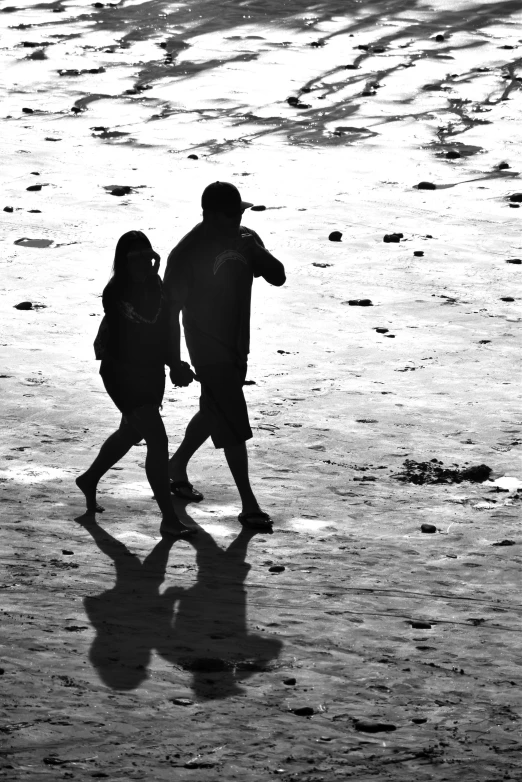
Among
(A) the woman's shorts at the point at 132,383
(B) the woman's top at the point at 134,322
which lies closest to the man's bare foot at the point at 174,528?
(A) the woman's shorts at the point at 132,383

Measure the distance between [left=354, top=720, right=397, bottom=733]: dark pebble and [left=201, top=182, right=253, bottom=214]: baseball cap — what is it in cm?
260

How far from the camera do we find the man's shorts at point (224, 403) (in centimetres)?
635

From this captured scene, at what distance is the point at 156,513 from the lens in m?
6.42

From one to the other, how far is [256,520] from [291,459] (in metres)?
0.87

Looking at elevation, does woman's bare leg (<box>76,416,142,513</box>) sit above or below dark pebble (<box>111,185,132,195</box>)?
above

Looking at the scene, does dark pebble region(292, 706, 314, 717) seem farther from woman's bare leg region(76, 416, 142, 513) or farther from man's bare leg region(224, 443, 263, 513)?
woman's bare leg region(76, 416, 142, 513)

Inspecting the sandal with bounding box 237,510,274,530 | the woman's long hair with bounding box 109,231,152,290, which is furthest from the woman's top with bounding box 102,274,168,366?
the sandal with bounding box 237,510,274,530

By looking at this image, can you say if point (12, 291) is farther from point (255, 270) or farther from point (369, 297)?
point (255, 270)

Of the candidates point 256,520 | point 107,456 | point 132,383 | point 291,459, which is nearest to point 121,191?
point 291,459

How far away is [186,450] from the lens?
21.9ft

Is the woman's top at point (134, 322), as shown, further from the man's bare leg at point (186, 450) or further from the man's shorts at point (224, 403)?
the man's bare leg at point (186, 450)

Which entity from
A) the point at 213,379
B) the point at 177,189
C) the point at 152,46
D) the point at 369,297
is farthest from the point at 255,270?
the point at 152,46

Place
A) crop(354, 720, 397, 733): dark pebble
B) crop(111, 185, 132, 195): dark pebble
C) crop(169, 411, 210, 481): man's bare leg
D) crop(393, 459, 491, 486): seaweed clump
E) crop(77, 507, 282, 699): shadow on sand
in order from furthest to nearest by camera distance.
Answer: crop(111, 185, 132, 195): dark pebble
crop(393, 459, 491, 486): seaweed clump
crop(169, 411, 210, 481): man's bare leg
crop(77, 507, 282, 699): shadow on sand
crop(354, 720, 397, 733): dark pebble

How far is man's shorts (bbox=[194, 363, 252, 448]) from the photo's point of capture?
6348mm
